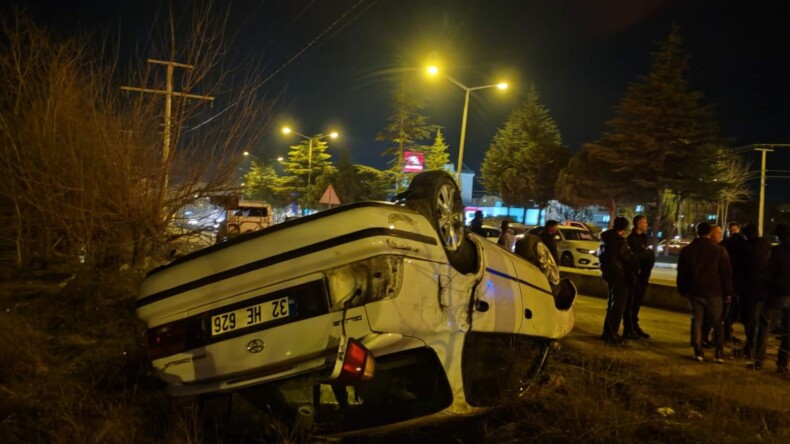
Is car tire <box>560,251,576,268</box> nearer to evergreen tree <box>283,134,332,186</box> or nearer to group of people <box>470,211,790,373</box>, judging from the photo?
group of people <box>470,211,790,373</box>

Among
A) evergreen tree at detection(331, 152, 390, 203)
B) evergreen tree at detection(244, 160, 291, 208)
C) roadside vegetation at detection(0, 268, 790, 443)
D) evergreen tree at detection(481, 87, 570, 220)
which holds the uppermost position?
evergreen tree at detection(481, 87, 570, 220)

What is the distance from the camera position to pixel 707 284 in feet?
20.6

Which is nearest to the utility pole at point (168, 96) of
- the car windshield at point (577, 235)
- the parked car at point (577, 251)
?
the parked car at point (577, 251)

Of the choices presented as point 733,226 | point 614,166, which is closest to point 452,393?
point 733,226

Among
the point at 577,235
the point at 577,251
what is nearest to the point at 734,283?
the point at 577,251

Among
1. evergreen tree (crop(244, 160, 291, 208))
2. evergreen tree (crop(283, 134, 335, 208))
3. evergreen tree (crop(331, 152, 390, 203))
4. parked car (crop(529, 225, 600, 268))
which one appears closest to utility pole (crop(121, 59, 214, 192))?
evergreen tree (crop(244, 160, 291, 208))

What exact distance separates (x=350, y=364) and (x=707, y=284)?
4.87m

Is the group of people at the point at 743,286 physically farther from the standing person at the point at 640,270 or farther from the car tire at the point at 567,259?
the car tire at the point at 567,259

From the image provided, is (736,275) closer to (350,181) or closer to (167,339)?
(167,339)

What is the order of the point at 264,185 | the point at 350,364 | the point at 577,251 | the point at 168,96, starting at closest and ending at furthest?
the point at 350,364 < the point at 168,96 < the point at 264,185 < the point at 577,251

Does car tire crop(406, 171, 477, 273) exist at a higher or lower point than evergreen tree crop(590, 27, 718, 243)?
lower

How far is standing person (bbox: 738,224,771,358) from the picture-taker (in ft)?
21.5

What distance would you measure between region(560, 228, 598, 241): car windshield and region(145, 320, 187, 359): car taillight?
18876mm

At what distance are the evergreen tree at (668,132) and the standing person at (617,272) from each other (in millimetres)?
31649
